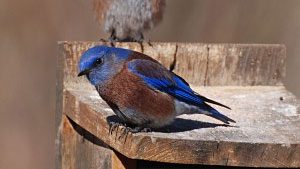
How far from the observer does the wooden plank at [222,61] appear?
17.6 ft

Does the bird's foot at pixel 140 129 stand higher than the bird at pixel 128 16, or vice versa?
the bird at pixel 128 16

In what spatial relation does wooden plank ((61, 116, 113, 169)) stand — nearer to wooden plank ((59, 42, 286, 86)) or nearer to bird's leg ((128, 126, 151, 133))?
bird's leg ((128, 126, 151, 133))

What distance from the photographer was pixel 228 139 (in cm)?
386

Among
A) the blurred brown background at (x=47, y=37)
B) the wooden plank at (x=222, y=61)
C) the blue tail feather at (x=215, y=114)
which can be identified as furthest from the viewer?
the blurred brown background at (x=47, y=37)

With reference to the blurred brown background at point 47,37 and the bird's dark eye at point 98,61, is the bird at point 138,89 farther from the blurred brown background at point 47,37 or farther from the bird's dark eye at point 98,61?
the blurred brown background at point 47,37

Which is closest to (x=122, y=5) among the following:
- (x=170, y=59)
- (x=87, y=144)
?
(x=170, y=59)

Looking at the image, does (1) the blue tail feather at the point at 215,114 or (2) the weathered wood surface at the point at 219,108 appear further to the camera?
(1) the blue tail feather at the point at 215,114

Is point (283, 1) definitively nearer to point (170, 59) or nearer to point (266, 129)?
point (170, 59)

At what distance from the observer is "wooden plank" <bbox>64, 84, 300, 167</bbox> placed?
3809 mm

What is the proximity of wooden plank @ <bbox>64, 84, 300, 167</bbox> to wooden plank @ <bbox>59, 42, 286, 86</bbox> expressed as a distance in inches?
31.7

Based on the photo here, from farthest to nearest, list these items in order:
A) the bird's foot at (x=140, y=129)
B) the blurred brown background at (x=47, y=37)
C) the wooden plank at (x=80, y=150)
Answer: the blurred brown background at (x=47, y=37) → the wooden plank at (x=80, y=150) → the bird's foot at (x=140, y=129)

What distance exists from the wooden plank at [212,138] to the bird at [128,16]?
260 cm

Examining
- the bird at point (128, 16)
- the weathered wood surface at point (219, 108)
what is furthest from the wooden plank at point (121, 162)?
the bird at point (128, 16)

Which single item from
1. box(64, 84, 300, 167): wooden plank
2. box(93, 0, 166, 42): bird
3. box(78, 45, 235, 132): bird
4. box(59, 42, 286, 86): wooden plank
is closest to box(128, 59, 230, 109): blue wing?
box(78, 45, 235, 132): bird
